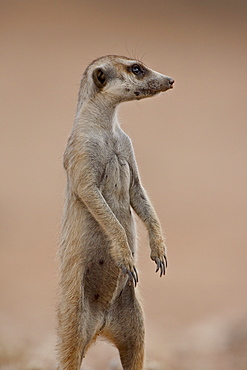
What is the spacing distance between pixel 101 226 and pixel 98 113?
80 centimetres

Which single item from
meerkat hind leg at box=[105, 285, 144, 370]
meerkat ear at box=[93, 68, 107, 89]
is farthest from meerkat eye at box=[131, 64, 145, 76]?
meerkat hind leg at box=[105, 285, 144, 370]

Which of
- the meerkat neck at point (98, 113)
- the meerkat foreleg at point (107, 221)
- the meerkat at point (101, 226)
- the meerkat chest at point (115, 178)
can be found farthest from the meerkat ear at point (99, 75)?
the meerkat foreleg at point (107, 221)

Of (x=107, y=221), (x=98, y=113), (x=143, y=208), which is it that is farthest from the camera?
(x=143, y=208)

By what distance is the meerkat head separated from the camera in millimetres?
5844

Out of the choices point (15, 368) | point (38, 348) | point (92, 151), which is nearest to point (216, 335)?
point (38, 348)

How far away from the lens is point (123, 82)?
19.2 feet

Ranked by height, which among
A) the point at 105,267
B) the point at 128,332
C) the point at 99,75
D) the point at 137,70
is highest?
the point at 137,70

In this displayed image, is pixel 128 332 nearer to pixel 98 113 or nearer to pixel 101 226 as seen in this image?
pixel 101 226

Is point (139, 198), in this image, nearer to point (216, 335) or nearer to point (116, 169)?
point (116, 169)

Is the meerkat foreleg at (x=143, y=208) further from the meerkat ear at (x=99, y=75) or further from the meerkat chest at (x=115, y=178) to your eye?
the meerkat ear at (x=99, y=75)

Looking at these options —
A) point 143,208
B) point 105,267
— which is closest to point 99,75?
point 143,208

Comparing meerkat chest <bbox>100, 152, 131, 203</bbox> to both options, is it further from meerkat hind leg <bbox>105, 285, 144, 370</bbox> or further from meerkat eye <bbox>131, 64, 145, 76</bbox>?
meerkat hind leg <bbox>105, 285, 144, 370</bbox>

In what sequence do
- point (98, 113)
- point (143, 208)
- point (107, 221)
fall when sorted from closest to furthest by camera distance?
1. point (107, 221)
2. point (98, 113)
3. point (143, 208)

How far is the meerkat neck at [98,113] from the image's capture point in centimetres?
579
